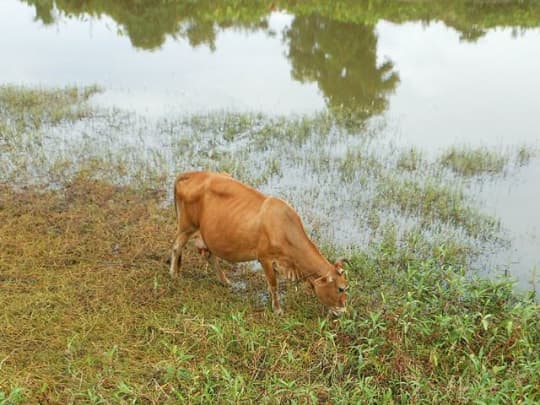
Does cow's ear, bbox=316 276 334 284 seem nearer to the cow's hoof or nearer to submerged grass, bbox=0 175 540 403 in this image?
submerged grass, bbox=0 175 540 403

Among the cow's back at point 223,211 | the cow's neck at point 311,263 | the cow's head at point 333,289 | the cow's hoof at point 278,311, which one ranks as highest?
the cow's back at point 223,211

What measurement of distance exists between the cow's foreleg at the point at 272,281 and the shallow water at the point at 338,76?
6.02 feet

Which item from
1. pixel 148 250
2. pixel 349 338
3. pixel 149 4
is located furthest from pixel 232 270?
pixel 149 4

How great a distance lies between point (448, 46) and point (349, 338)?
13.4m

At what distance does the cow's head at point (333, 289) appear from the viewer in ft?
15.6

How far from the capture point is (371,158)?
8.76 metres

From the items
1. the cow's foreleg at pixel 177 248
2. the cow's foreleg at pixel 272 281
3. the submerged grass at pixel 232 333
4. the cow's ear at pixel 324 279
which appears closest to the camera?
the submerged grass at pixel 232 333

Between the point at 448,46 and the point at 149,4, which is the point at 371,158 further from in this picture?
the point at 149,4

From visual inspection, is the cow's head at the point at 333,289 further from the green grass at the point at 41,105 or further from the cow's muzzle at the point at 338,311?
the green grass at the point at 41,105

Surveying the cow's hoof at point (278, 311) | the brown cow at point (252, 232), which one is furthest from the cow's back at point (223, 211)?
the cow's hoof at point (278, 311)

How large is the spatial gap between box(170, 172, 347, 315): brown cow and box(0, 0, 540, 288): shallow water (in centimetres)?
187

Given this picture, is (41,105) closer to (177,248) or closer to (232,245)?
(177,248)

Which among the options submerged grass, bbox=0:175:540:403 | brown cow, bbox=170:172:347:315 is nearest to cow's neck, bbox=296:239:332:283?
brown cow, bbox=170:172:347:315

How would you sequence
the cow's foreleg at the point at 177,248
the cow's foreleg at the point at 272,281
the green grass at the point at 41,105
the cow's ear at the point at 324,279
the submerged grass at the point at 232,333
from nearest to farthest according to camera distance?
the submerged grass at the point at 232,333 < the cow's ear at the point at 324,279 < the cow's foreleg at the point at 272,281 < the cow's foreleg at the point at 177,248 < the green grass at the point at 41,105
